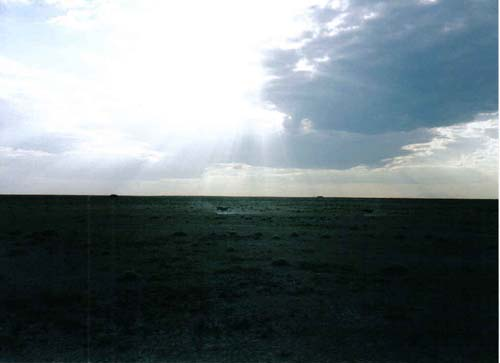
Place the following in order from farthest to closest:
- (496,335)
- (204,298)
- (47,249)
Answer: (47,249) < (204,298) < (496,335)

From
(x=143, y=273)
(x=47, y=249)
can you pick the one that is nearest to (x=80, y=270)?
(x=143, y=273)

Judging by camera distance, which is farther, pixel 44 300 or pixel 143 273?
pixel 143 273

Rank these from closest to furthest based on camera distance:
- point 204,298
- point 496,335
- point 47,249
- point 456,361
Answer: point 456,361 < point 496,335 < point 204,298 < point 47,249

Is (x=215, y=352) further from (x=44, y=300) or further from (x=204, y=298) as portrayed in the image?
(x=44, y=300)

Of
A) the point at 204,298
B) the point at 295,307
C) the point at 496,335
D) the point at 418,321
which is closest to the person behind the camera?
the point at 496,335

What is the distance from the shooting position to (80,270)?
18344 millimetres

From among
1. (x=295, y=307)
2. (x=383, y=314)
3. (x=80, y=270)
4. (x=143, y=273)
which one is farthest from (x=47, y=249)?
(x=383, y=314)

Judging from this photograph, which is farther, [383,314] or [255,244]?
[255,244]

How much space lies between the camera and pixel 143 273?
57.3ft

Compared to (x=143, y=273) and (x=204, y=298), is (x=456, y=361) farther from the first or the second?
(x=143, y=273)

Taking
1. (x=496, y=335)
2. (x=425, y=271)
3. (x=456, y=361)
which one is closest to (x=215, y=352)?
(x=456, y=361)

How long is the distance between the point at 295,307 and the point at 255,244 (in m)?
14.3

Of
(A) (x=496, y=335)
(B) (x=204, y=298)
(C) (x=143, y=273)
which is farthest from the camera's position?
(C) (x=143, y=273)

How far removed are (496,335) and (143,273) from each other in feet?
42.2
